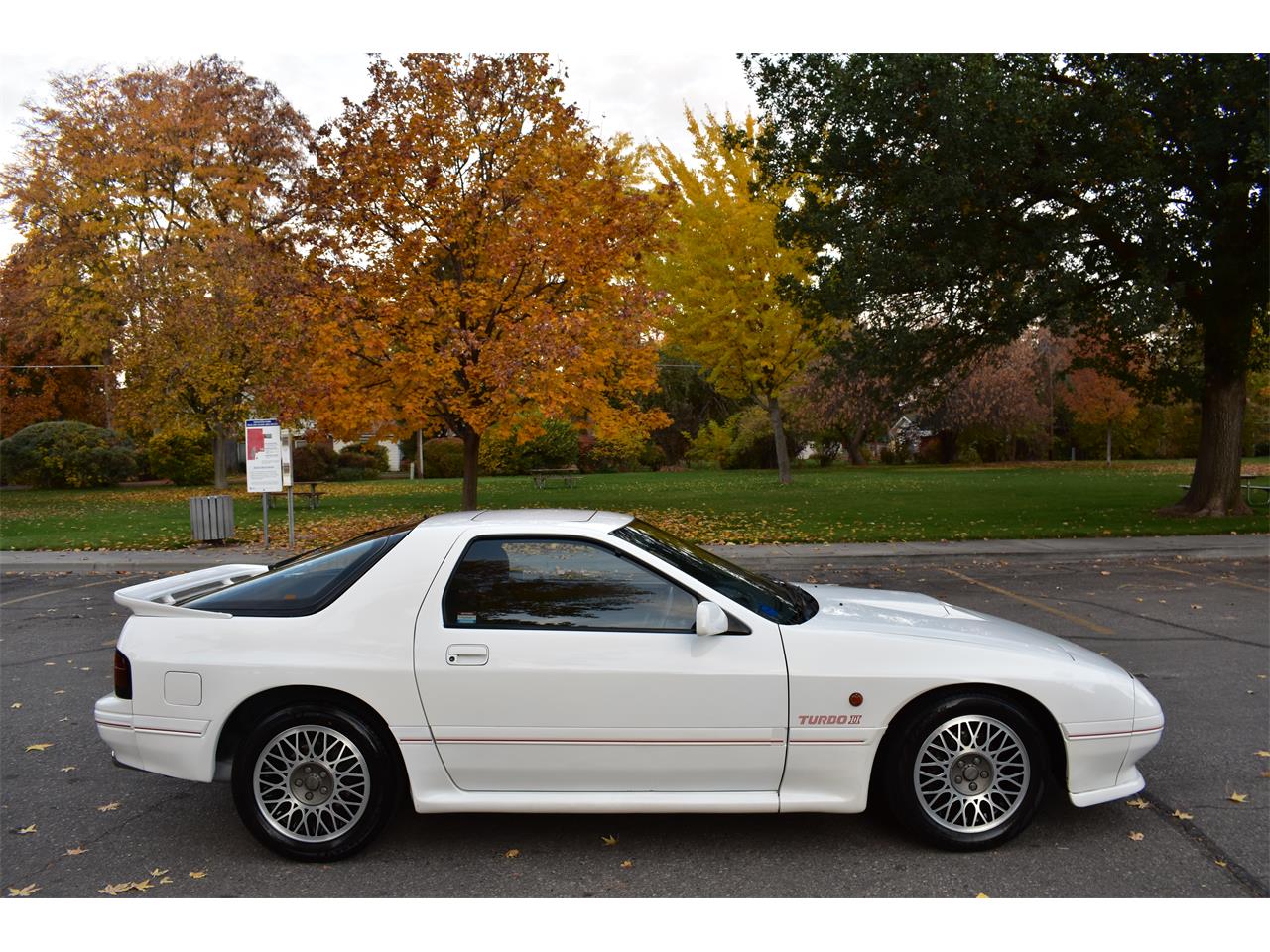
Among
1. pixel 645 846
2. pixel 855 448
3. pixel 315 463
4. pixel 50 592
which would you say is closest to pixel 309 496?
pixel 50 592

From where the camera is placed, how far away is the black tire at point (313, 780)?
3.77 metres

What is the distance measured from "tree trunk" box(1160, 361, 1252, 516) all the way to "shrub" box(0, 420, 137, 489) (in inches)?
1253

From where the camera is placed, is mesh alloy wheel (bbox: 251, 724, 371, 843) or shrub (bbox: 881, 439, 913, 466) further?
shrub (bbox: 881, 439, 913, 466)

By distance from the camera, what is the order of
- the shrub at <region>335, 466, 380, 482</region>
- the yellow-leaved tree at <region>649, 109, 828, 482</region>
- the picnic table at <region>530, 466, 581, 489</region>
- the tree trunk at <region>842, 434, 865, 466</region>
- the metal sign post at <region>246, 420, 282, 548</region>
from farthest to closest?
the tree trunk at <region>842, 434, 865, 466</region>
the shrub at <region>335, 466, 380, 482</region>
the picnic table at <region>530, 466, 581, 489</region>
the yellow-leaved tree at <region>649, 109, 828, 482</region>
the metal sign post at <region>246, 420, 282, 548</region>

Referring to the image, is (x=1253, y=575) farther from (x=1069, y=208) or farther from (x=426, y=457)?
(x=426, y=457)

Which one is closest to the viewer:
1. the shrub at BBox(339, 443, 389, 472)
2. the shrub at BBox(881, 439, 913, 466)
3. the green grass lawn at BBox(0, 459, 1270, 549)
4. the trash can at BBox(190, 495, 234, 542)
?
the trash can at BBox(190, 495, 234, 542)

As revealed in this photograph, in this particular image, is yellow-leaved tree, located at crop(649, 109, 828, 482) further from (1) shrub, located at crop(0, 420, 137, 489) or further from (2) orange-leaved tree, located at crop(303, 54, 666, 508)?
(1) shrub, located at crop(0, 420, 137, 489)

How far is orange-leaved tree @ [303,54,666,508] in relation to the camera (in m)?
16.1

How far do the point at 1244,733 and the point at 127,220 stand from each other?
35006 millimetres

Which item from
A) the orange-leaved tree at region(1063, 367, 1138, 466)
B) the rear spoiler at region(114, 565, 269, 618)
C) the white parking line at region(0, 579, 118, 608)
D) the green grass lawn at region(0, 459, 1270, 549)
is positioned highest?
the orange-leaved tree at region(1063, 367, 1138, 466)

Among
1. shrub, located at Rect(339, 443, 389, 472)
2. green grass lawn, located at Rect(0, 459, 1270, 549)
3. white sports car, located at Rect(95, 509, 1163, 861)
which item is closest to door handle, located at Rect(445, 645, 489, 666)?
white sports car, located at Rect(95, 509, 1163, 861)

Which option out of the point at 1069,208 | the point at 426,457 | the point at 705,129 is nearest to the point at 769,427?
the point at 426,457

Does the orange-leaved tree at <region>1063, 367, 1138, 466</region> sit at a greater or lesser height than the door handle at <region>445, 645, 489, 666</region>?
greater

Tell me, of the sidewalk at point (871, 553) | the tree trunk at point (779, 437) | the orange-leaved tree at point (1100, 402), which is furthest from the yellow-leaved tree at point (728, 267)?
the orange-leaved tree at point (1100, 402)
